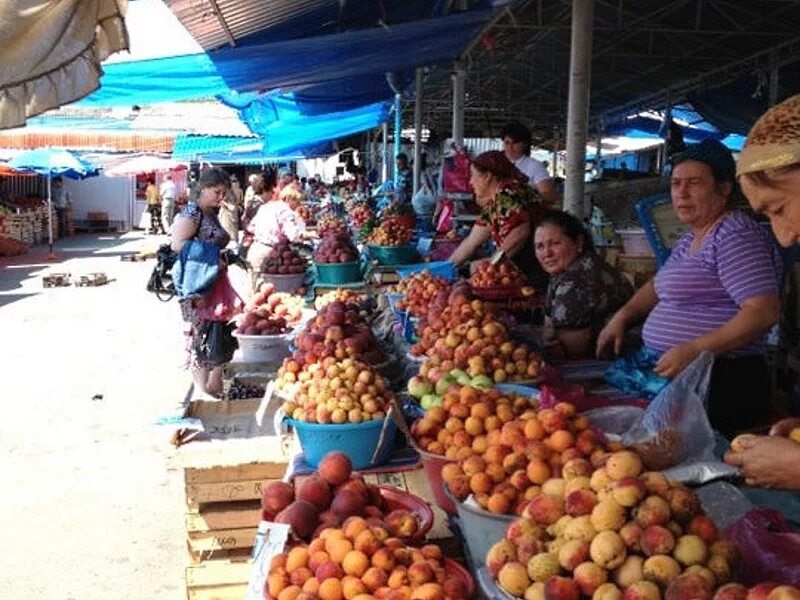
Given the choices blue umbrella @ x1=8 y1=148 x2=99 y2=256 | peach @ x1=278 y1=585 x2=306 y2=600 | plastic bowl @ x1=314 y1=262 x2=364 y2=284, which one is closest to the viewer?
peach @ x1=278 y1=585 x2=306 y2=600

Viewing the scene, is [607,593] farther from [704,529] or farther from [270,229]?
[270,229]

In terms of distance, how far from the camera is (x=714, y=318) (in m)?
3.11

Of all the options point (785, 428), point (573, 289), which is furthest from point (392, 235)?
point (785, 428)

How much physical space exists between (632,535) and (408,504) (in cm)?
91

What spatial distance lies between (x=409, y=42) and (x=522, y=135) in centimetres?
123

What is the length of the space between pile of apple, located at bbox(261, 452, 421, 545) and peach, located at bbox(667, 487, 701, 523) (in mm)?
726

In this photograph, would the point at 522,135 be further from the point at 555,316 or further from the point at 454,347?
the point at 454,347

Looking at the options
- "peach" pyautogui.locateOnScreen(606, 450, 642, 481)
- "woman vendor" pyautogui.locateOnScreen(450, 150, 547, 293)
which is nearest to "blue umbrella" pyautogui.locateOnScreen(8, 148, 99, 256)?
"woman vendor" pyautogui.locateOnScreen(450, 150, 547, 293)

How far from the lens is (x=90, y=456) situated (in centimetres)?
609

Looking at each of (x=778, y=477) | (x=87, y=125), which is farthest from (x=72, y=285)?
(x=778, y=477)

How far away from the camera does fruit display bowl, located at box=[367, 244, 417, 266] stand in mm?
7402

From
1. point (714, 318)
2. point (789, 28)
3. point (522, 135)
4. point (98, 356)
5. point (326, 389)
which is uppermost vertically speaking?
point (789, 28)

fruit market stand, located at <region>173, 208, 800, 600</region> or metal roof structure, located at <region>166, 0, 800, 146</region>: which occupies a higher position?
metal roof structure, located at <region>166, 0, 800, 146</region>

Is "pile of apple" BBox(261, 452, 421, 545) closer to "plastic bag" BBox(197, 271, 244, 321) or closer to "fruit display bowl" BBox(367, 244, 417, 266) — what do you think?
"plastic bag" BBox(197, 271, 244, 321)
